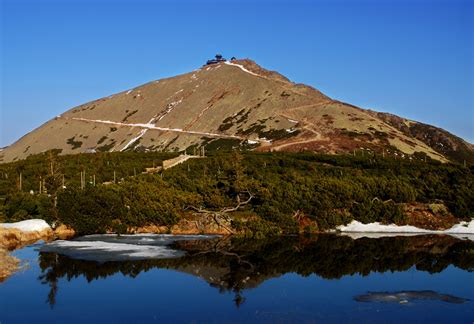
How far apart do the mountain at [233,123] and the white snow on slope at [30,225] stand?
5831cm

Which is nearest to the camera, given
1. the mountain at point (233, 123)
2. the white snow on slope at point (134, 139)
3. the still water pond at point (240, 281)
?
the still water pond at point (240, 281)

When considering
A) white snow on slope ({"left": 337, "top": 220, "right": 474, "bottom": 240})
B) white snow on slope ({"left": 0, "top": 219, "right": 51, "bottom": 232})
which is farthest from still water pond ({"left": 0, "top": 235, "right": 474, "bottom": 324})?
white snow on slope ({"left": 0, "top": 219, "right": 51, "bottom": 232})

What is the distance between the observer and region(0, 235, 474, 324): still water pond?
23656 mm

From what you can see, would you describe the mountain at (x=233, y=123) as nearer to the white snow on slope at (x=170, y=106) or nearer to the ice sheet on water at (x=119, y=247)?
the white snow on slope at (x=170, y=106)

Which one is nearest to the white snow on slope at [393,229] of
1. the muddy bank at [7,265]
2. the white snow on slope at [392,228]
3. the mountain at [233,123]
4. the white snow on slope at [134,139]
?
the white snow on slope at [392,228]

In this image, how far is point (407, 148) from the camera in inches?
4154

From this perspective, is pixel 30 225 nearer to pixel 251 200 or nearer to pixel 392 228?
pixel 251 200

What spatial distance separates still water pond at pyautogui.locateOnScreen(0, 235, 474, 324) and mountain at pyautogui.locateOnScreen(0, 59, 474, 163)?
59.1 m

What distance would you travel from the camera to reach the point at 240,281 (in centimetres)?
2953

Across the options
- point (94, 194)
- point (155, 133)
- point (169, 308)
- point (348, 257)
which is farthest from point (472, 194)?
point (155, 133)

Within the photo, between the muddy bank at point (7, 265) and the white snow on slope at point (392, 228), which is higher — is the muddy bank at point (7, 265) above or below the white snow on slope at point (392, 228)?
below

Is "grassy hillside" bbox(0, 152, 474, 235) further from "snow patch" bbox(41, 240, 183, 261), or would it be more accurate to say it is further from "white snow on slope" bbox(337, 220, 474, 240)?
"snow patch" bbox(41, 240, 183, 261)

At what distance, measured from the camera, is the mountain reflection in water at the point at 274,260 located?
3081cm

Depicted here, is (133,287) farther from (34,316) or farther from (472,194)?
(472,194)
